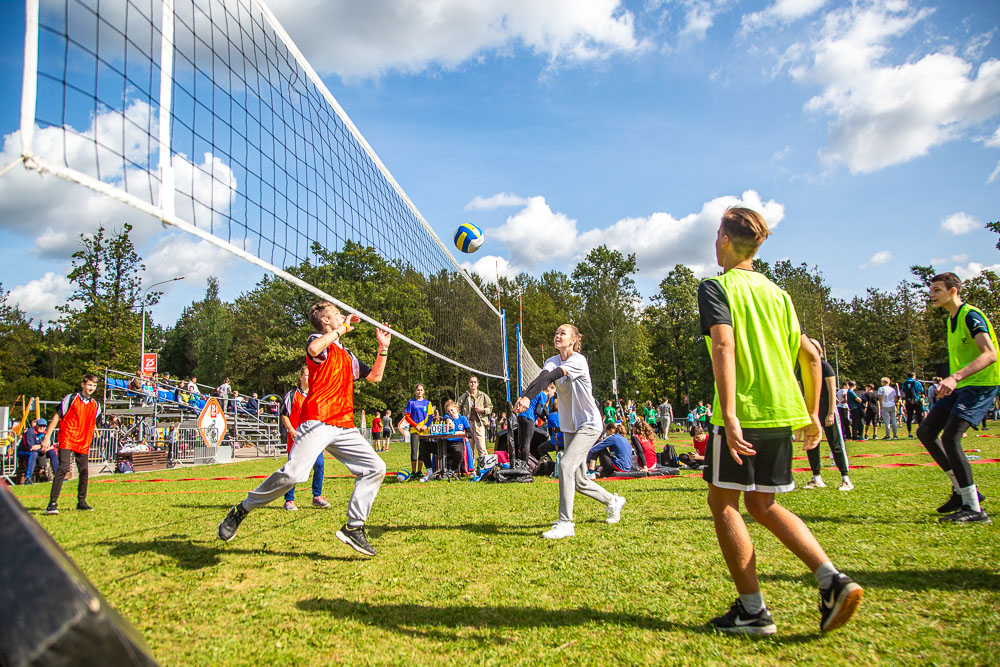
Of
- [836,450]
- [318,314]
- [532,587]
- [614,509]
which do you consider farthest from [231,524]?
[836,450]

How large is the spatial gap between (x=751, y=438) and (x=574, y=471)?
272 centimetres

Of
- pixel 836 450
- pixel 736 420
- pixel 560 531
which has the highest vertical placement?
pixel 736 420

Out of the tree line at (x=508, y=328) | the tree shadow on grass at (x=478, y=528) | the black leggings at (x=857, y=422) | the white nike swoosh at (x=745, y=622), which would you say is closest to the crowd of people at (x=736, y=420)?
the white nike swoosh at (x=745, y=622)

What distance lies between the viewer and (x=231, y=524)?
4535mm

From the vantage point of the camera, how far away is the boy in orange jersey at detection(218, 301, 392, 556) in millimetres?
4441

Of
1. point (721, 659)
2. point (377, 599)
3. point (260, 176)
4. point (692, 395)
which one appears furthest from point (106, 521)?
point (692, 395)

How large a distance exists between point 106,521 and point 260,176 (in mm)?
4267

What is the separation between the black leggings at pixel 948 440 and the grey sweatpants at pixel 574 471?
274 centimetres

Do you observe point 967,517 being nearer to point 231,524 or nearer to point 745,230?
point 745,230

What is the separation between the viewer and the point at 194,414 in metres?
24.2

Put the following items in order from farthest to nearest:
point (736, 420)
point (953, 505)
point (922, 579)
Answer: point (953, 505), point (922, 579), point (736, 420)

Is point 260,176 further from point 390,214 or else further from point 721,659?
point 721,659

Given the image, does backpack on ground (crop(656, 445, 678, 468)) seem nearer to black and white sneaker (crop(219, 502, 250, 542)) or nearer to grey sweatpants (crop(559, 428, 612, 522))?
grey sweatpants (crop(559, 428, 612, 522))

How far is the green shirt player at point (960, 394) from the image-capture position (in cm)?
480
